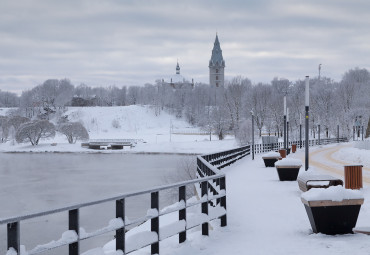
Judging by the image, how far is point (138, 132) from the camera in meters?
154

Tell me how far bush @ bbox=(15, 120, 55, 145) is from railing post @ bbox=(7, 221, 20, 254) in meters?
114

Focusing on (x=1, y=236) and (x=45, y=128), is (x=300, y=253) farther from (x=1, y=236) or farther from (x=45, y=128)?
(x=45, y=128)

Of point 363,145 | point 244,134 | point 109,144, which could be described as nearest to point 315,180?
point 363,145

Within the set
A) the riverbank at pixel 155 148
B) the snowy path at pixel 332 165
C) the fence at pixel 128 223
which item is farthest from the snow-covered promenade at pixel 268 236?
the riverbank at pixel 155 148

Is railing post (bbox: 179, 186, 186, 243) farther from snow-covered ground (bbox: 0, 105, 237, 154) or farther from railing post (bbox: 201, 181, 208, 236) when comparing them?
snow-covered ground (bbox: 0, 105, 237, 154)

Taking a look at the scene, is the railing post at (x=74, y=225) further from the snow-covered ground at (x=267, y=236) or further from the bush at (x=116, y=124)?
the bush at (x=116, y=124)

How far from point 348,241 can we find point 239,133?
279 feet

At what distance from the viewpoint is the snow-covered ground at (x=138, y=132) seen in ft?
351

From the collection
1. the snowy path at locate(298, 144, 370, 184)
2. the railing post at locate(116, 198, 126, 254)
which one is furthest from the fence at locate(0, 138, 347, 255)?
the snowy path at locate(298, 144, 370, 184)

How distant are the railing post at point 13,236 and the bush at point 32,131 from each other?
114406 mm

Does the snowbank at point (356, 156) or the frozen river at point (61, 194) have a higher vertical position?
the snowbank at point (356, 156)

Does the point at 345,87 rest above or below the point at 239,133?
above

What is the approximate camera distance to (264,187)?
18891 mm

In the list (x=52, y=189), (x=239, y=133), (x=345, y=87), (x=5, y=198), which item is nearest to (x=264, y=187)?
(x=5, y=198)
